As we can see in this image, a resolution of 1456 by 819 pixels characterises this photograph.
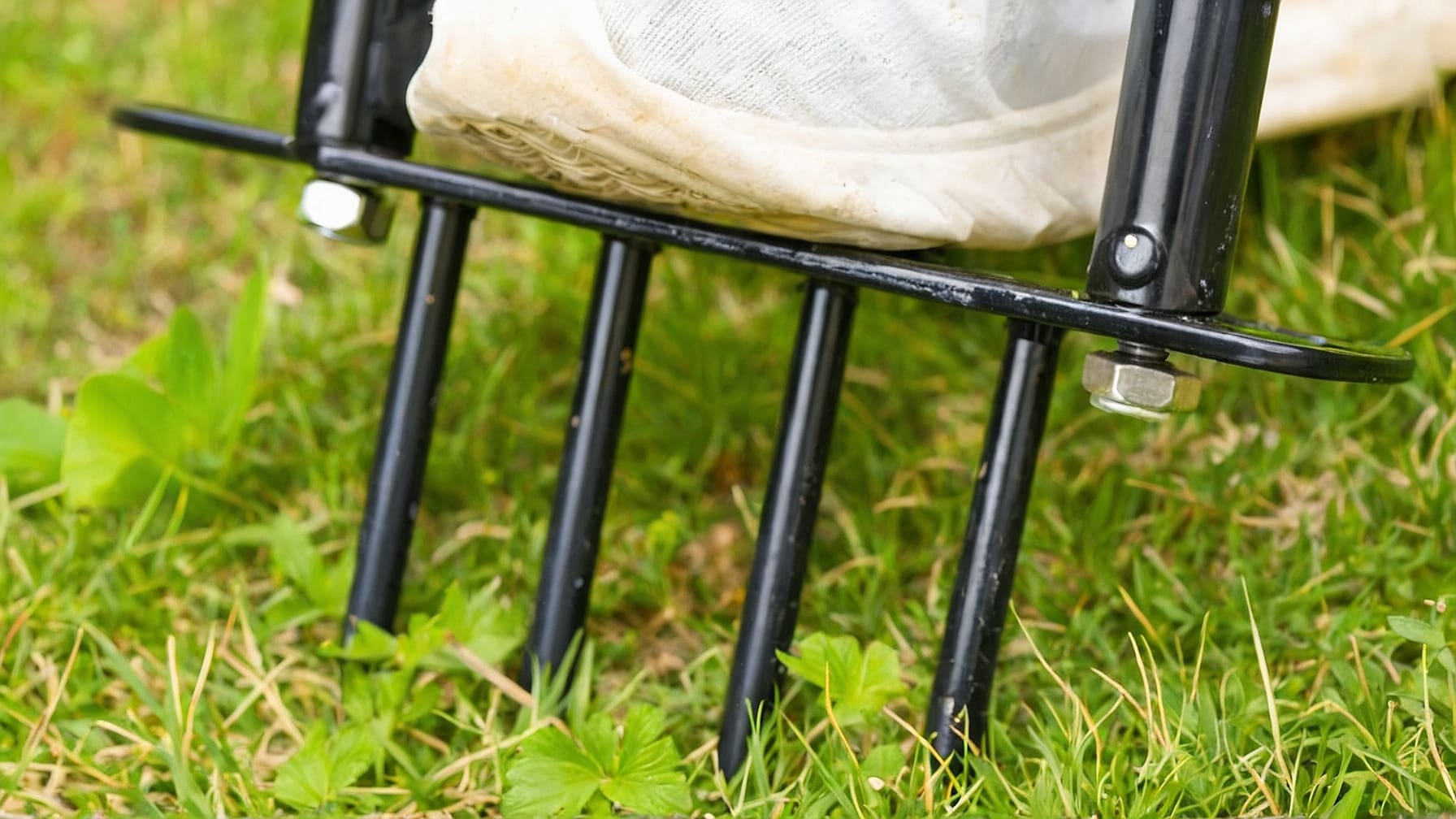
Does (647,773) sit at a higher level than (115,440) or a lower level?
lower

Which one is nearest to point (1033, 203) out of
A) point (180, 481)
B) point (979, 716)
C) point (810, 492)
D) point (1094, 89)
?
point (1094, 89)

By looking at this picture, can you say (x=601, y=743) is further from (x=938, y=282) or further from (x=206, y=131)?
(x=206, y=131)

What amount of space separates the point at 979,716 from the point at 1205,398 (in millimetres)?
436

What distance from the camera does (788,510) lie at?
88 centimetres

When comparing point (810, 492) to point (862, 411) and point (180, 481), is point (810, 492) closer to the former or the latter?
point (862, 411)

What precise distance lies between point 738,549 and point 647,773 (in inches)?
13.1

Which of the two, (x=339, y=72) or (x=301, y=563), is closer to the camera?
(x=339, y=72)

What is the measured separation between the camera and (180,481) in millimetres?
1078

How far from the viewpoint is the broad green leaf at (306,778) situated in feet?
2.76

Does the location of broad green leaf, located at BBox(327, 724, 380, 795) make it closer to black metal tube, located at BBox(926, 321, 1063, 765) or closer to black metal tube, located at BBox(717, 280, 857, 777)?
black metal tube, located at BBox(717, 280, 857, 777)

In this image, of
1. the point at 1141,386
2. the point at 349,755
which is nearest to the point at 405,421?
the point at 349,755

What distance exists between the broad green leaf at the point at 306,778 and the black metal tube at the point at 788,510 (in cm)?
30

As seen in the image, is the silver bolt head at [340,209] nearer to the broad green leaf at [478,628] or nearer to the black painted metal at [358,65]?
the black painted metal at [358,65]

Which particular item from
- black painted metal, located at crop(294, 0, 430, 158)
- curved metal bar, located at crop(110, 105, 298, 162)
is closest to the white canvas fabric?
black painted metal, located at crop(294, 0, 430, 158)
